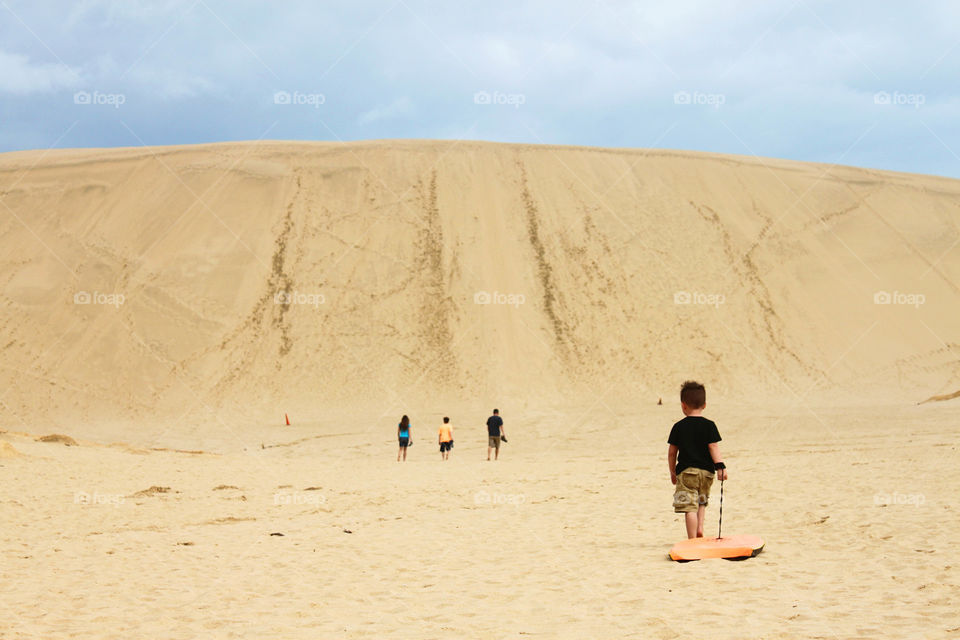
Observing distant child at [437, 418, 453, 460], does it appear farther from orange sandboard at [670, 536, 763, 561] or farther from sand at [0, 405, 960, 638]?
orange sandboard at [670, 536, 763, 561]

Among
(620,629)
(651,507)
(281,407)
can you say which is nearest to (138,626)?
(620,629)

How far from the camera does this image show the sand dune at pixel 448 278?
32.3 metres

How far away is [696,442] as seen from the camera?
741cm

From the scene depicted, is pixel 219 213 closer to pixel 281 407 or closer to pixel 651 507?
pixel 281 407

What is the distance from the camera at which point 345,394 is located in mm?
31156
